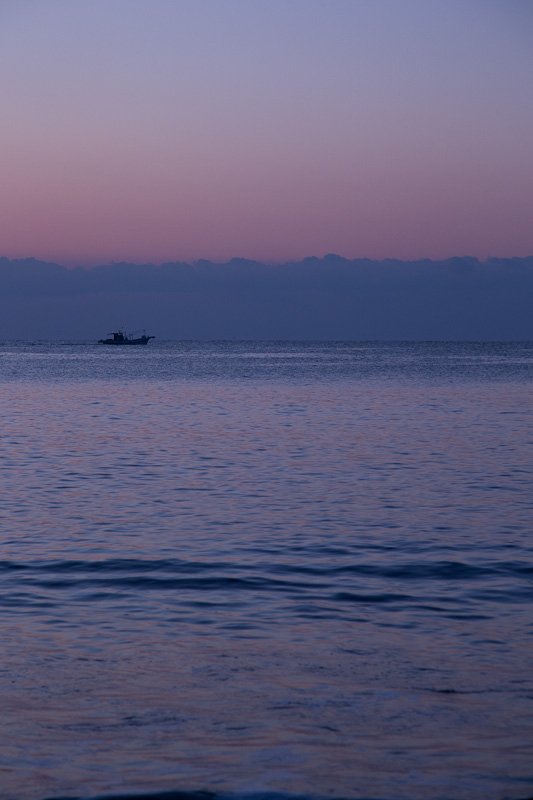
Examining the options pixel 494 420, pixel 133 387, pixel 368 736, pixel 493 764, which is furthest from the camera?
pixel 133 387

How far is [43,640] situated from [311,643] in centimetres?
340

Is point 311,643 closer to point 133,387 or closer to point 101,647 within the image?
point 101,647

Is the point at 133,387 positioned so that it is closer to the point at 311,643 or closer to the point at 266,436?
the point at 266,436

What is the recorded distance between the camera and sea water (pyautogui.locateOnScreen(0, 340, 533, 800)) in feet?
26.8

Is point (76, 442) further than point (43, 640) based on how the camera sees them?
Yes

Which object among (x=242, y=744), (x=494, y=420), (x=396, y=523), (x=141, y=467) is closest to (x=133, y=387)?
(x=494, y=420)

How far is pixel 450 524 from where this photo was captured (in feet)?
63.5

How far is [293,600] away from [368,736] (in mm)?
4883

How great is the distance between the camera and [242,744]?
8.51m

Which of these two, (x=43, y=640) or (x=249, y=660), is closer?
(x=249, y=660)

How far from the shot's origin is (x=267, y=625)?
40.0 feet

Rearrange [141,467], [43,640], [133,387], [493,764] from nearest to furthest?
[493,764] → [43,640] → [141,467] → [133,387]

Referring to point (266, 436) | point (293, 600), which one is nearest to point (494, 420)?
point (266, 436)

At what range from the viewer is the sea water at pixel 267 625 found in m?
8.16
